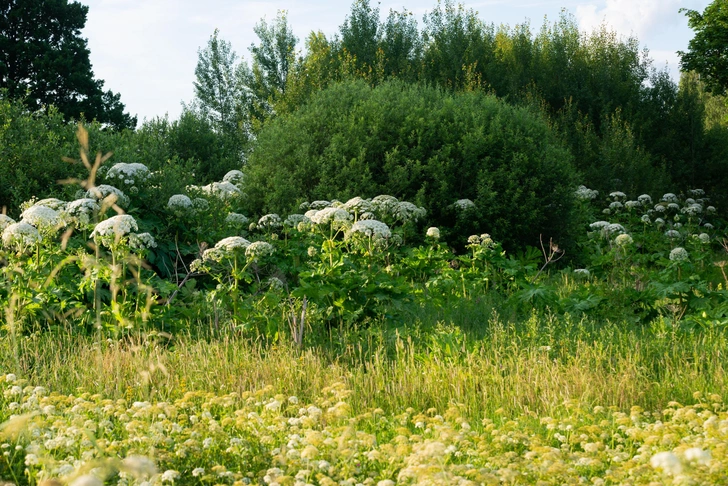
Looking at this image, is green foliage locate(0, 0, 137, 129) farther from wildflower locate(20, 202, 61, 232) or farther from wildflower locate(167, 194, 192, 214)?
wildflower locate(20, 202, 61, 232)

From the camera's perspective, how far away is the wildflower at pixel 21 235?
604cm

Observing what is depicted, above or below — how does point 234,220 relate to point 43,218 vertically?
above

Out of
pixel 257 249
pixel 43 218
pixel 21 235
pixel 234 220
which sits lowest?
pixel 257 249

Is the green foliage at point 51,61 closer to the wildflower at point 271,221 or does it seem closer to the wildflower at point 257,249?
the wildflower at point 271,221

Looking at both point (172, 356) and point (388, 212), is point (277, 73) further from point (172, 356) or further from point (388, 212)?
point (172, 356)

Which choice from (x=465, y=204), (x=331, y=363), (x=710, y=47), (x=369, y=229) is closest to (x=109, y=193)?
(x=369, y=229)

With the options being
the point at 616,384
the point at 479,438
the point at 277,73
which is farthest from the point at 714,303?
the point at 277,73

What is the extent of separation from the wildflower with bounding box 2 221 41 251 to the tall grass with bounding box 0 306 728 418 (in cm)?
83

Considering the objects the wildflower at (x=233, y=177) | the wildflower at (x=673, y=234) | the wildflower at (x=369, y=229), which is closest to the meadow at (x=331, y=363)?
the wildflower at (x=369, y=229)

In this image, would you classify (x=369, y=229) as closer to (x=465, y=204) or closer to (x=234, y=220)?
(x=234, y=220)

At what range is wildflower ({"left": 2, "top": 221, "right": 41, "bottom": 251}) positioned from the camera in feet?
19.8

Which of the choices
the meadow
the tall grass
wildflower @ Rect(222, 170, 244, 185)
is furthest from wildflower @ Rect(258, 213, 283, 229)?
wildflower @ Rect(222, 170, 244, 185)

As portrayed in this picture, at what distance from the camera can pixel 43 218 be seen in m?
6.27

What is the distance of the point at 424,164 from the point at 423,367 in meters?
6.73
